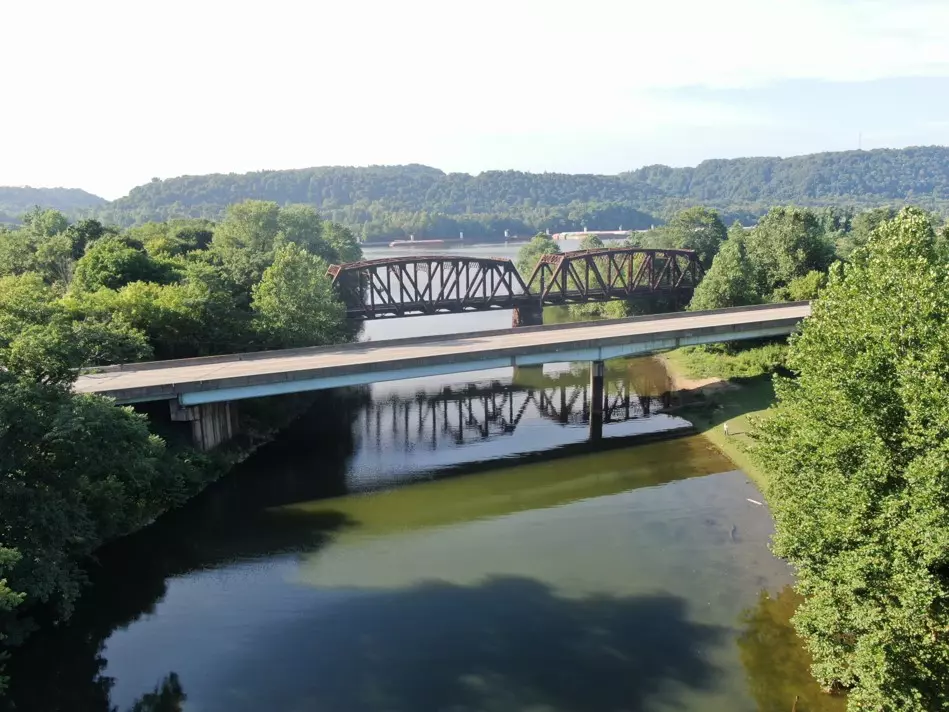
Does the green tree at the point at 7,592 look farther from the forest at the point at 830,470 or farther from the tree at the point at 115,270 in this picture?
the tree at the point at 115,270

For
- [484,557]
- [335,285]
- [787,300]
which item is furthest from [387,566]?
[787,300]

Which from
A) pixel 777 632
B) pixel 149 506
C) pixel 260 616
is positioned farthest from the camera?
pixel 149 506

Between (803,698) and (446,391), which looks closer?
(803,698)

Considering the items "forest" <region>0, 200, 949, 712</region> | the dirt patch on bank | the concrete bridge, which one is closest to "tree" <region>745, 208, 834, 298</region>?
the concrete bridge

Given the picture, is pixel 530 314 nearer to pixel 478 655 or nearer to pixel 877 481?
pixel 478 655

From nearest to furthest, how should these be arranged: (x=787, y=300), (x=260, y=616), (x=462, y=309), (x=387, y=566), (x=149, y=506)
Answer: (x=260, y=616)
(x=387, y=566)
(x=149, y=506)
(x=787, y=300)
(x=462, y=309)

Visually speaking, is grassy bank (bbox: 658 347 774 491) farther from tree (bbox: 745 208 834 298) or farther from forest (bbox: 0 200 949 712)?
Result: tree (bbox: 745 208 834 298)

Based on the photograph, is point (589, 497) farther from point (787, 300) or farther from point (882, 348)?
point (787, 300)
